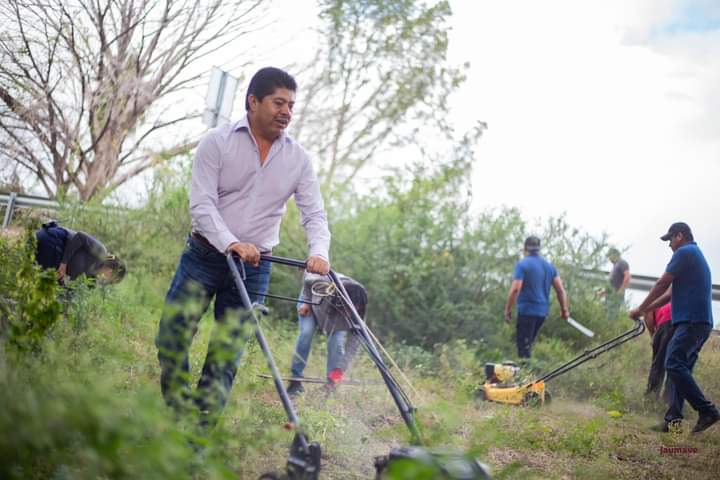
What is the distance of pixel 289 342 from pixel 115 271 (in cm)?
247

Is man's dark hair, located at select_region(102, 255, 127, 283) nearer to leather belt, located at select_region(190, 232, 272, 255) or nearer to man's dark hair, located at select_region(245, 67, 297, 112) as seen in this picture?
leather belt, located at select_region(190, 232, 272, 255)

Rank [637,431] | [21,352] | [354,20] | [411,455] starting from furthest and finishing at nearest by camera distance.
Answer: [354,20] < [637,431] < [21,352] < [411,455]

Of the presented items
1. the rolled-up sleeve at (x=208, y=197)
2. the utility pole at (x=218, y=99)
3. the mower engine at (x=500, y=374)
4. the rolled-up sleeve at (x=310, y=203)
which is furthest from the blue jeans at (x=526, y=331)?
the rolled-up sleeve at (x=208, y=197)

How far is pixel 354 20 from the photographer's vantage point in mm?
15812

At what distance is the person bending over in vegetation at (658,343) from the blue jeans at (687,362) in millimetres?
1103

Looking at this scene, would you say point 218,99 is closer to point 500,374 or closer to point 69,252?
point 69,252

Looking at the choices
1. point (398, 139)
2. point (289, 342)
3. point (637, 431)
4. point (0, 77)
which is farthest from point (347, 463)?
point (398, 139)

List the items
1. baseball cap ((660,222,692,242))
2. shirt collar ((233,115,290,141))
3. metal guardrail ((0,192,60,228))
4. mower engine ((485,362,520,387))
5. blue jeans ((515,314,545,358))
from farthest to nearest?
metal guardrail ((0,192,60,228))
blue jeans ((515,314,545,358))
mower engine ((485,362,520,387))
baseball cap ((660,222,692,242))
shirt collar ((233,115,290,141))

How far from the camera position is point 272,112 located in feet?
14.0

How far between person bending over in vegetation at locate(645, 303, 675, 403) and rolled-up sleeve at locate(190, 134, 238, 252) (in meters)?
5.54

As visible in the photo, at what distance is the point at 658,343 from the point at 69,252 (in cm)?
579

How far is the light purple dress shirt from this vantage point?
4.21 metres

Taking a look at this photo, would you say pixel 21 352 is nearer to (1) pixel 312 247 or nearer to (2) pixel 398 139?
(1) pixel 312 247

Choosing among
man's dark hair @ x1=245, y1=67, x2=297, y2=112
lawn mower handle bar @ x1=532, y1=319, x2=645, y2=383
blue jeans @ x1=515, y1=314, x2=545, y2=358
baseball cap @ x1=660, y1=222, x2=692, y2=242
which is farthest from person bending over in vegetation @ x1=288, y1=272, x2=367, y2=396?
blue jeans @ x1=515, y1=314, x2=545, y2=358
